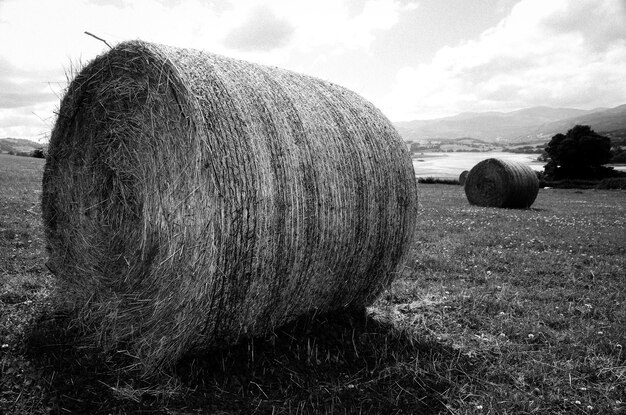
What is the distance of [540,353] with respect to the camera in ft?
15.9

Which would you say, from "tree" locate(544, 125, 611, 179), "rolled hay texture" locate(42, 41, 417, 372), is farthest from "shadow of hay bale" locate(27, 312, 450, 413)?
"tree" locate(544, 125, 611, 179)

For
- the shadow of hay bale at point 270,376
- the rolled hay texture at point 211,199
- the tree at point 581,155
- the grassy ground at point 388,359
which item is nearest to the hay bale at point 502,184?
the grassy ground at point 388,359

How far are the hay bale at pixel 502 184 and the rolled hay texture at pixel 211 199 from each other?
15.1 metres

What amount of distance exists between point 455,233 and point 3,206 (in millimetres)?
11783

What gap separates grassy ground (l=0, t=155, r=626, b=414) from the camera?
391 centimetres

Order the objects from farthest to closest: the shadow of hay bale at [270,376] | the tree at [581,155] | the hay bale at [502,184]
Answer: the tree at [581,155]
the hay bale at [502,184]
the shadow of hay bale at [270,376]

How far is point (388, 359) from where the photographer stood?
4.68 meters

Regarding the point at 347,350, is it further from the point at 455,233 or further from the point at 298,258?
the point at 455,233

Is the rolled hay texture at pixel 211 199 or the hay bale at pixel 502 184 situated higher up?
the rolled hay texture at pixel 211 199

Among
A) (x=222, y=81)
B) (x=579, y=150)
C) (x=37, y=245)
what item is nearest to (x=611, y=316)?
(x=222, y=81)

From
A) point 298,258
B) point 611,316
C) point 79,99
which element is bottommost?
point 611,316

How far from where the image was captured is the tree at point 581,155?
127ft

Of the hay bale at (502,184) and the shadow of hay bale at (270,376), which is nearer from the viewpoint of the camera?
the shadow of hay bale at (270,376)

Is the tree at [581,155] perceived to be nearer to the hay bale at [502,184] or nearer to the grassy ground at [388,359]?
the hay bale at [502,184]
